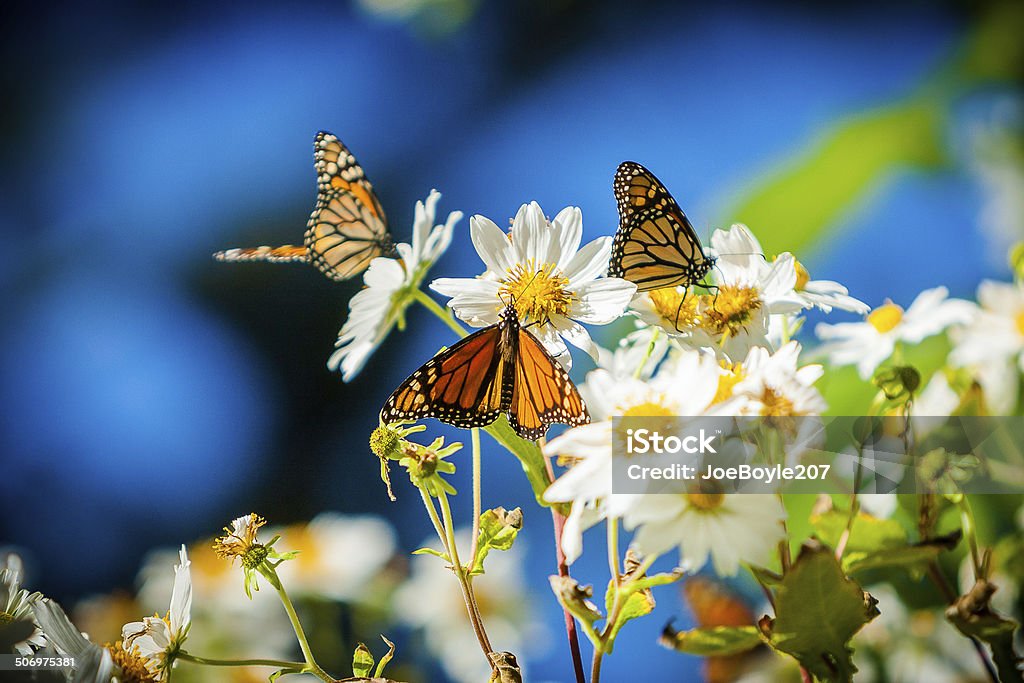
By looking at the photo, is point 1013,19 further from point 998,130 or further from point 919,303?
point 919,303

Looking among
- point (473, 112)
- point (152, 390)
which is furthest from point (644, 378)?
point (152, 390)

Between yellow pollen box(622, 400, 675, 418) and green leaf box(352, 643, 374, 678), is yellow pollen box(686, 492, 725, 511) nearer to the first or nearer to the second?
yellow pollen box(622, 400, 675, 418)

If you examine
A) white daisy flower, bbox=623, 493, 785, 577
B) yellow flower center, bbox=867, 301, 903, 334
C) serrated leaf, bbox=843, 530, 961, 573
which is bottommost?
serrated leaf, bbox=843, 530, 961, 573

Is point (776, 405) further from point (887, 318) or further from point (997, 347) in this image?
point (997, 347)

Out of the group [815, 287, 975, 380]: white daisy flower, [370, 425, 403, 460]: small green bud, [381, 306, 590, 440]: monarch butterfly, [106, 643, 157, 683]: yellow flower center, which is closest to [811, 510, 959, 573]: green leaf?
[815, 287, 975, 380]: white daisy flower

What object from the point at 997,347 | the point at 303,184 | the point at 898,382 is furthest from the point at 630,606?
the point at 303,184
